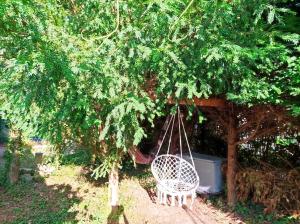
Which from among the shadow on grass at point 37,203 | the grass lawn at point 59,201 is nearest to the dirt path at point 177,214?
the grass lawn at point 59,201

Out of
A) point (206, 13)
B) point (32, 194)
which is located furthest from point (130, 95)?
point (32, 194)

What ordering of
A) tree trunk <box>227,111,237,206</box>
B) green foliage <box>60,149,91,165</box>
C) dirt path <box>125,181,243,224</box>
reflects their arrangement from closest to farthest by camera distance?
dirt path <box>125,181,243,224</box>
tree trunk <box>227,111,237,206</box>
green foliage <box>60,149,91,165</box>

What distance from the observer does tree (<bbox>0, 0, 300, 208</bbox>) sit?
2910mm

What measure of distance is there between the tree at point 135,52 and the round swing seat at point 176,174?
2031 mm

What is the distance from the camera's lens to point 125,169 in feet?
31.2

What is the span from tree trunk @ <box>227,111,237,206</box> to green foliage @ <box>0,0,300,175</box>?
1.95 meters

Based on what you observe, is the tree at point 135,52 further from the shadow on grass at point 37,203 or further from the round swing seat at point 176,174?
the shadow on grass at point 37,203

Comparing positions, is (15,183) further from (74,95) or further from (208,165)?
(74,95)

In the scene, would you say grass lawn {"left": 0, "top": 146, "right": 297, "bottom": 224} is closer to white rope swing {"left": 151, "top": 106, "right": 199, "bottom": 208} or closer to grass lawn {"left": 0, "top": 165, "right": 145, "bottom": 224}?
grass lawn {"left": 0, "top": 165, "right": 145, "bottom": 224}

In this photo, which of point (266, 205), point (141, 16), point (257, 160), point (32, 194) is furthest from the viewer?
point (32, 194)

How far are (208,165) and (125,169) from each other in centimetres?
280

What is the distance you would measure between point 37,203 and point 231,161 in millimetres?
4188

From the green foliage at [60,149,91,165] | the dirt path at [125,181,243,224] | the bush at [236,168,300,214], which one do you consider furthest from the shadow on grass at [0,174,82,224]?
the bush at [236,168,300,214]

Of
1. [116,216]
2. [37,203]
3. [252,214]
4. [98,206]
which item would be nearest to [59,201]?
[37,203]
